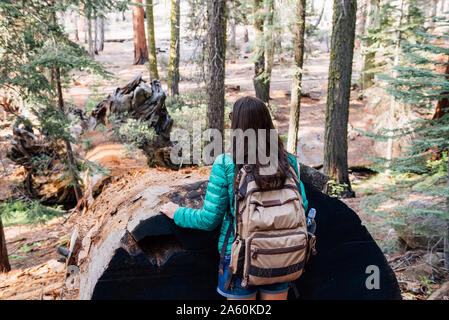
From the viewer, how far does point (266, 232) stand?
6.94 feet

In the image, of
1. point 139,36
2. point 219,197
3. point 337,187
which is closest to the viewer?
point 219,197

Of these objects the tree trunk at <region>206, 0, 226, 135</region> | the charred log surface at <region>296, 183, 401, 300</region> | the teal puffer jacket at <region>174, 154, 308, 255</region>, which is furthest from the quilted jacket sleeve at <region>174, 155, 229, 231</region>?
the tree trunk at <region>206, 0, 226, 135</region>

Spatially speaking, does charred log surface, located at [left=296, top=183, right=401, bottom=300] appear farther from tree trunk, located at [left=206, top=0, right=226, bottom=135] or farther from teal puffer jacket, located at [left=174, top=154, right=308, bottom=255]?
tree trunk, located at [left=206, top=0, right=226, bottom=135]

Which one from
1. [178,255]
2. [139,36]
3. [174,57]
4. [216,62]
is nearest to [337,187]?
[216,62]

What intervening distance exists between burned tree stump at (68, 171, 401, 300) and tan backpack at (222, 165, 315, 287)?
0.64 m

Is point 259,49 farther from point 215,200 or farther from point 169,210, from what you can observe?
point 215,200

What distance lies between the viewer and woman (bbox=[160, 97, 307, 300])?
215 centimetres

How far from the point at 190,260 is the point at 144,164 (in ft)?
14.0

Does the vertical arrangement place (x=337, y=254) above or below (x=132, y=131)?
below

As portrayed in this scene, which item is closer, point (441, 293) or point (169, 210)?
point (169, 210)

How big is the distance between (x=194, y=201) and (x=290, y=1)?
1177cm

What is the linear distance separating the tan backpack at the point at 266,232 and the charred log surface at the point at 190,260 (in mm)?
642

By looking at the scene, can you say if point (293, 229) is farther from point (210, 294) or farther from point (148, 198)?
point (148, 198)
